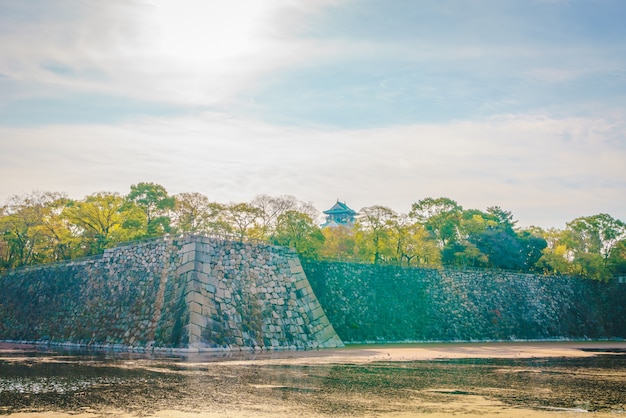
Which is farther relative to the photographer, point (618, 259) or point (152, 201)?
point (618, 259)

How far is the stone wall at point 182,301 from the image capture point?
32.5 meters

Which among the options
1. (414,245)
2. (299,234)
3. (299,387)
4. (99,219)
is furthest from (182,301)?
(414,245)

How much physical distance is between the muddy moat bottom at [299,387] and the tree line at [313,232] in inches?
883

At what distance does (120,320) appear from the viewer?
35.1 meters

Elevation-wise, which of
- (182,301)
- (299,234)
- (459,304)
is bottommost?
(459,304)

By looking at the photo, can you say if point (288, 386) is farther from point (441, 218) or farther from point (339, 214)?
point (339, 214)

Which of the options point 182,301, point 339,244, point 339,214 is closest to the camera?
point 182,301

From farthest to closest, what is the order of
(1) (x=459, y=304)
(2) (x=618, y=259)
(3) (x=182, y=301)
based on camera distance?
(2) (x=618, y=259)
(1) (x=459, y=304)
(3) (x=182, y=301)

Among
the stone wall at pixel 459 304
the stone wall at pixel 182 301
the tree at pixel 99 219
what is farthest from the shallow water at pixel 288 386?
the tree at pixel 99 219

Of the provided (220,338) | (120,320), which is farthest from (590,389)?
(120,320)

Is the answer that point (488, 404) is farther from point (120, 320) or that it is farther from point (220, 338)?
point (120, 320)

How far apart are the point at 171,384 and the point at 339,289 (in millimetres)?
27549

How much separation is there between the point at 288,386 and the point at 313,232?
38.9 metres

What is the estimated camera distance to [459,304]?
50406 millimetres
